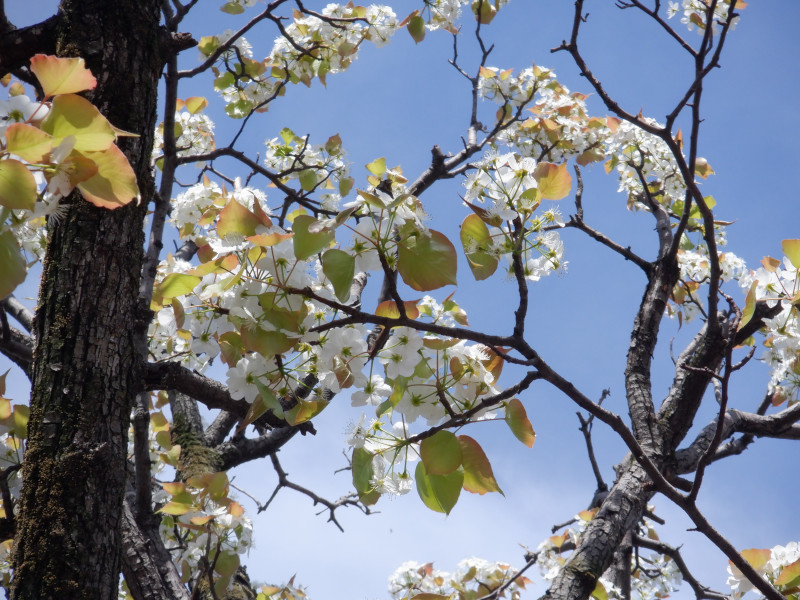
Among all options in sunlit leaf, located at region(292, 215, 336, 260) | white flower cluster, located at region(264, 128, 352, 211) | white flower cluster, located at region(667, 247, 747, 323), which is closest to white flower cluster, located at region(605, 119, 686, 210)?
white flower cluster, located at region(667, 247, 747, 323)

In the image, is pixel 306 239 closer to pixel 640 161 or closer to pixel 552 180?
pixel 552 180

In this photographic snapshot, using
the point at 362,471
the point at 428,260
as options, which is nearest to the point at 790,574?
the point at 362,471

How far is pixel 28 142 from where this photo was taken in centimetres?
80

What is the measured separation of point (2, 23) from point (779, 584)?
7.74 ft

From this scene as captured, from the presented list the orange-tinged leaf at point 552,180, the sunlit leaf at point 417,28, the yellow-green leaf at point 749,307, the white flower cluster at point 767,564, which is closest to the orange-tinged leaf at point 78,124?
the orange-tinged leaf at point 552,180

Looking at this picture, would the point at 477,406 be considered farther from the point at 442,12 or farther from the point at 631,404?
the point at 442,12

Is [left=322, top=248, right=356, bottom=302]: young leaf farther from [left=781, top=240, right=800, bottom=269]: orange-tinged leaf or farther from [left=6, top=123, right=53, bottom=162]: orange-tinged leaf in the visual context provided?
[left=781, top=240, right=800, bottom=269]: orange-tinged leaf

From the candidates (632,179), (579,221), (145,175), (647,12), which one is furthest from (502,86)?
(145,175)

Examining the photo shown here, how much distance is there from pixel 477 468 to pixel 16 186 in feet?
2.68

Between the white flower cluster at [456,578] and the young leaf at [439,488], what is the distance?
10.5 ft

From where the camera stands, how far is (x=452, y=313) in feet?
4.25

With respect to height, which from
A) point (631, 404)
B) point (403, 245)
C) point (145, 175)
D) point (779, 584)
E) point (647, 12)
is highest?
point (647, 12)

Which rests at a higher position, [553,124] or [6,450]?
[553,124]

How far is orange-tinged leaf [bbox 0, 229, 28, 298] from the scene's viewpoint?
82 cm
